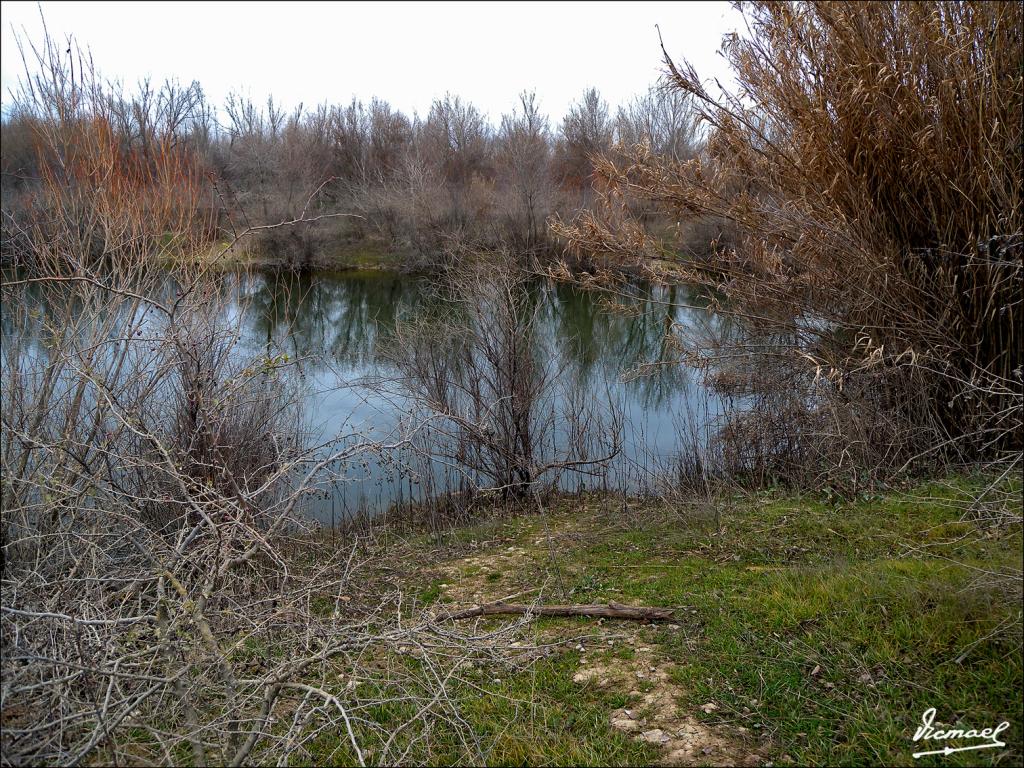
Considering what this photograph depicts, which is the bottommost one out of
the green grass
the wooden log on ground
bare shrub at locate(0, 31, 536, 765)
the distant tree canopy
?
the green grass

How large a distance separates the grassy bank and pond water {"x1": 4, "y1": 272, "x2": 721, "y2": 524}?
207cm

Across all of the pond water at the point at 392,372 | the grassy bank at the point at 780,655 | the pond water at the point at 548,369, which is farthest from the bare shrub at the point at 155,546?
the pond water at the point at 548,369

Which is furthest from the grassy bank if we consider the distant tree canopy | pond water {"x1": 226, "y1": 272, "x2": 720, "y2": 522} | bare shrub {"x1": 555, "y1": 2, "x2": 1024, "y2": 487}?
the distant tree canopy

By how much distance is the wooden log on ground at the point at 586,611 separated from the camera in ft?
15.1

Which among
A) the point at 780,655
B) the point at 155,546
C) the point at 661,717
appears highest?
the point at 155,546

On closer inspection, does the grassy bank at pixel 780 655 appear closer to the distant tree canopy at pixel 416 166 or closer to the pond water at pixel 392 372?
the pond water at pixel 392 372

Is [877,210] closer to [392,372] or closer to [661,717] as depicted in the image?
[661,717]

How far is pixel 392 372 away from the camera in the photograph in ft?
35.4

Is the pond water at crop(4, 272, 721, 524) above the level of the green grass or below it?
above

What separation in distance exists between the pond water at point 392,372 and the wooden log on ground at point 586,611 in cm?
125

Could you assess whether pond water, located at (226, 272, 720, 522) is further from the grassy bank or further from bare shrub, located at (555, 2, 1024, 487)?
the grassy bank

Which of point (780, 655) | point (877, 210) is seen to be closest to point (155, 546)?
point (780, 655)

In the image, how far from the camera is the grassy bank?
3.21 meters

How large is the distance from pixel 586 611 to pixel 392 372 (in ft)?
21.5
